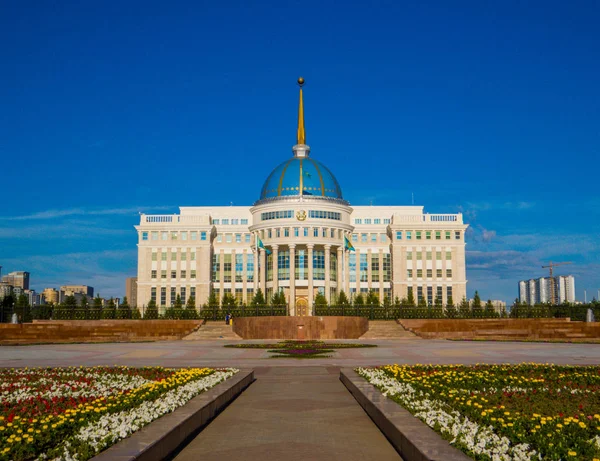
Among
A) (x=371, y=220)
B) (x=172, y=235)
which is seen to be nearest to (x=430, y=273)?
(x=371, y=220)

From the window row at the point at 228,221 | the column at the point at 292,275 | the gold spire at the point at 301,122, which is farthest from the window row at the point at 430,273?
the window row at the point at 228,221

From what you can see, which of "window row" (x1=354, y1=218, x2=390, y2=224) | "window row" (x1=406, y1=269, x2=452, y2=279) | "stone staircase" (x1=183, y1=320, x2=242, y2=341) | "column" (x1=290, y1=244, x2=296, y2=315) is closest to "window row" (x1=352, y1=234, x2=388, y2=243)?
"window row" (x1=354, y1=218, x2=390, y2=224)

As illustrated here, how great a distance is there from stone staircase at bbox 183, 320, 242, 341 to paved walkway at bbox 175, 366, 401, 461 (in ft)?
112

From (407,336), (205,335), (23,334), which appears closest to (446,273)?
(407,336)

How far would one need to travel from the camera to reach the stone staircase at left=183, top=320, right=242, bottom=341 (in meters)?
48.4

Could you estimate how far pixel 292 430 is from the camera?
31.7 feet

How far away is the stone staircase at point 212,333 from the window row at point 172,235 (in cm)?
3998

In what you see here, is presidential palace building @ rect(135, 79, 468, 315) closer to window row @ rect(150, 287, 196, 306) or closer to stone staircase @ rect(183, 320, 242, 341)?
window row @ rect(150, 287, 196, 306)

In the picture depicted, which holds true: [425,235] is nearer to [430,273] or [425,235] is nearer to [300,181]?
[430,273]

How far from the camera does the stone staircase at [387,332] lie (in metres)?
49.1

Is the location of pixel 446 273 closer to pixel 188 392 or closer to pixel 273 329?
pixel 273 329

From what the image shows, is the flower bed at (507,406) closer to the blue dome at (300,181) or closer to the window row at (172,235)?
the blue dome at (300,181)

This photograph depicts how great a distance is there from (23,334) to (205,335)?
1278 centimetres

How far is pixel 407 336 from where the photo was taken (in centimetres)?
4934
